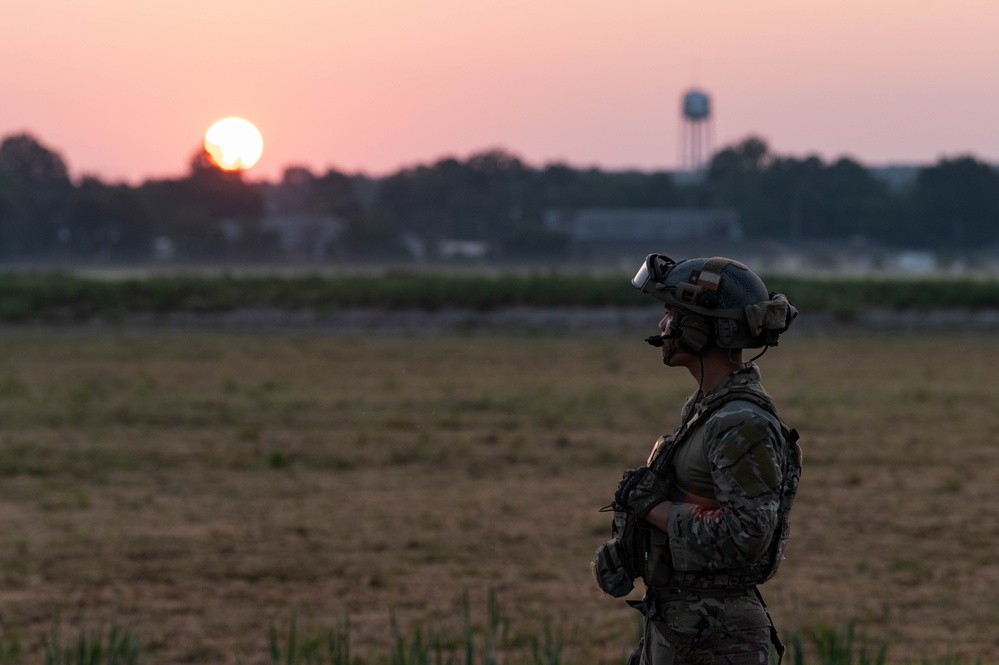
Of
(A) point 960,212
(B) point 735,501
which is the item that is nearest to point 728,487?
(B) point 735,501

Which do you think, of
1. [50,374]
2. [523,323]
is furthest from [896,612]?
[523,323]

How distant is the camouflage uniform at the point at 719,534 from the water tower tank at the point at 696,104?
117m

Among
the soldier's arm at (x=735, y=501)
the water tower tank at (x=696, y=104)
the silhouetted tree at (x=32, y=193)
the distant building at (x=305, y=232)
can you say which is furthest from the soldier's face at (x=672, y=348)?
the water tower tank at (x=696, y=104)

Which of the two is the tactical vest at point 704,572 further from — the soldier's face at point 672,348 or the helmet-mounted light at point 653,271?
the helmet-mounted light at point 653,271

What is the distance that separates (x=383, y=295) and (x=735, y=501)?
34795mm

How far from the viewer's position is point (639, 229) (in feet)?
255

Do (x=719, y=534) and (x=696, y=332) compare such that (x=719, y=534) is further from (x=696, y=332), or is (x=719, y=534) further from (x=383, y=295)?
(x=383, y=295)

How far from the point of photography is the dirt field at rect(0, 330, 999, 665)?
8180 millimetres

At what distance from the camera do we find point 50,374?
22.2 m

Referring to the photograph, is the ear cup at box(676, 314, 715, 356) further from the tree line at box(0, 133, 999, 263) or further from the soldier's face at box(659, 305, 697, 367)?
the tree line at box(0, 133, 999, 263)

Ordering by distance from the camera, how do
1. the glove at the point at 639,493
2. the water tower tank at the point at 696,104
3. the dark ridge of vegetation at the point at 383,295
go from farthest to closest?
the water tower tank at the point at 696,104 < the dark ridge of vegetation at the point at 383,295 < the glove at the point at 639,493

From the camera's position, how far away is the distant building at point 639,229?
245 feet

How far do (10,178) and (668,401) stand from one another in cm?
6799

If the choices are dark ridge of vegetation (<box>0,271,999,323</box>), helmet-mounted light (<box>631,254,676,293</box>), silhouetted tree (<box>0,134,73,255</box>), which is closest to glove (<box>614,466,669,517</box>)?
helmet-mounted light (<box>631,254,676,293</box>)
